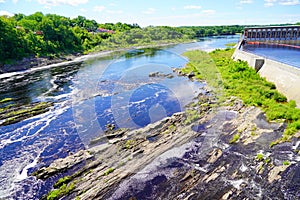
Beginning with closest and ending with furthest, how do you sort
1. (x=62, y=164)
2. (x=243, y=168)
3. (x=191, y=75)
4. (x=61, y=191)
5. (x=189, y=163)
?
(x=61, y=191) < (x=243, y=168) < (x=189, y=163) < (x=62, y=164) < (x=191, y=75)

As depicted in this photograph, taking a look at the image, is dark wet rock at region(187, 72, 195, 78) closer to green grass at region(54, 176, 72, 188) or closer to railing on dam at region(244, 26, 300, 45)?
green grass at region(54, 176, 72, 188)

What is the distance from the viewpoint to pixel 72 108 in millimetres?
19109

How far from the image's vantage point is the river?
11.6m

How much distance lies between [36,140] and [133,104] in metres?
8.45

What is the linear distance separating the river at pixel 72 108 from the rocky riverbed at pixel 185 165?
1.18 metres

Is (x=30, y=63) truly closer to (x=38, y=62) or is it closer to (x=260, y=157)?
(x=38, y=62)

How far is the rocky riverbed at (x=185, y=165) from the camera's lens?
923cm

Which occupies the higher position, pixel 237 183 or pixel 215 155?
pixel 215 155

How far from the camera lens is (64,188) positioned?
9.62 meters

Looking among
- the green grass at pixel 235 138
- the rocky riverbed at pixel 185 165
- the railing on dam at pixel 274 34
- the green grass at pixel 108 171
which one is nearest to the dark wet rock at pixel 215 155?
the rocky riverbed at pixel 185 165

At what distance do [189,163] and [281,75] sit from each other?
14230 mm

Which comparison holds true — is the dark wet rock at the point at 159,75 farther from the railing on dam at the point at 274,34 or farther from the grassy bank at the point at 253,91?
the railing on dam at the point at 274,34

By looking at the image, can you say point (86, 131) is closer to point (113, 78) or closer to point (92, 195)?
point (92, 195)

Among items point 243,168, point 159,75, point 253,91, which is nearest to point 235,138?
point 243,168
